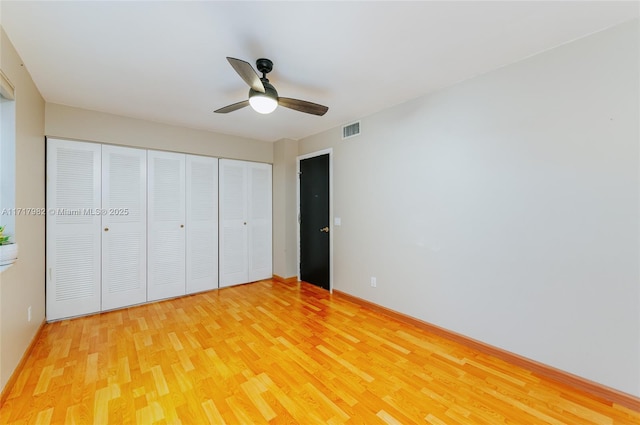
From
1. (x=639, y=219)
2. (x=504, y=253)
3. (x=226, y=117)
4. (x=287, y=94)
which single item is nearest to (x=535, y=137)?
(x=639, y=219)

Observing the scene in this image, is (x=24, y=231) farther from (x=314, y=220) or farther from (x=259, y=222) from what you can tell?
(x=314, y=220)

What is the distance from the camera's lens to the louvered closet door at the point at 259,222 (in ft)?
14.9

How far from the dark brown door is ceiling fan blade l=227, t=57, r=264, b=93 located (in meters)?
2.15

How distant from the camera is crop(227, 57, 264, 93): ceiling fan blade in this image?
1692mm

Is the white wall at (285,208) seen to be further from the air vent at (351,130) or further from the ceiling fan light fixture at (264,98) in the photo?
the ceiling fan light fixture at (264,98)

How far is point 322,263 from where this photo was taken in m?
4.16

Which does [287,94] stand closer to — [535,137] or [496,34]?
[496,34]

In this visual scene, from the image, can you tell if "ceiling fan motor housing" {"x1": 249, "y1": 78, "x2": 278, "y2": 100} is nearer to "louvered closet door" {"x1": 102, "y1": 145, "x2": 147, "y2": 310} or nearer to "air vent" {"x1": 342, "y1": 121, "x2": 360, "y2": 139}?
"air vent" {"x1": 342, "y1": 121, "x2": 360, "y2": 139}

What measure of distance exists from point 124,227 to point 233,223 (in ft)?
4.75

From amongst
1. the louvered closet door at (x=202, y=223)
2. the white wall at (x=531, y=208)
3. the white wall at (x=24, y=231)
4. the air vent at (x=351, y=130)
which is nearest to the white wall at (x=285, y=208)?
the louvered closet door at (x=202, y=223)

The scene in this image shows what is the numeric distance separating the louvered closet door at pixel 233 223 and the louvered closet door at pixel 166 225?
0.59m

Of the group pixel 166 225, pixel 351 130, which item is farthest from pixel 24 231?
pixel 351 130

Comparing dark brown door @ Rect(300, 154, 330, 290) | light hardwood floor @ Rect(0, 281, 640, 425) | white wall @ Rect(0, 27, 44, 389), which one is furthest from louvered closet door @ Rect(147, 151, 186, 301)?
dark brown door @ Rect(300, 154, 330, 290)

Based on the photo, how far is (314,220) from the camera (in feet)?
14.1
